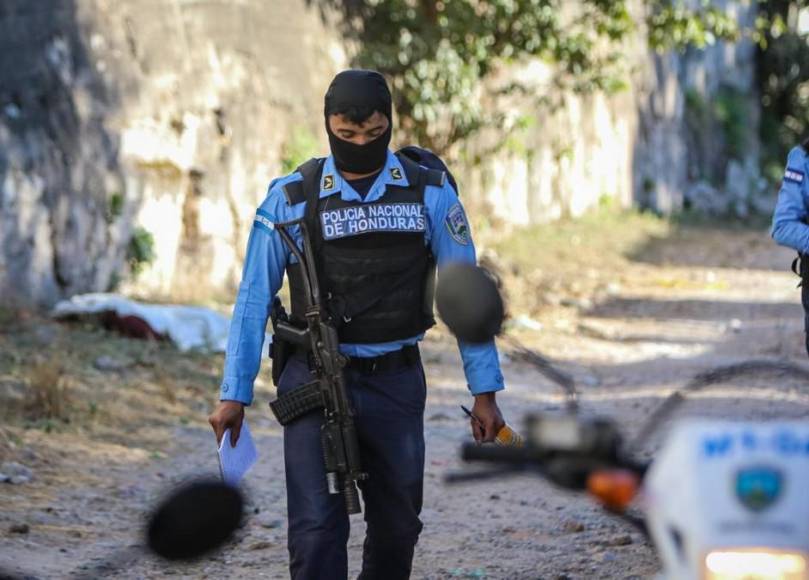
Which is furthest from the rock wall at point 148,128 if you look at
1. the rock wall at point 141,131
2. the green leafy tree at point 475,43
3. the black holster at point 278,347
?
the black holster at point 278,347

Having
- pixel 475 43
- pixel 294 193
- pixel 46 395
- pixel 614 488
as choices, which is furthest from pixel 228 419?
pixel 475 43

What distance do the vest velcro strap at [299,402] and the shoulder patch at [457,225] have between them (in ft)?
1.98

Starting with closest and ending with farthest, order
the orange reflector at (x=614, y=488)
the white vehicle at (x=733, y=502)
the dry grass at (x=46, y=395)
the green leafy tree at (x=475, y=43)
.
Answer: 1. the white vehicle at (x=733, y=502)
2. the orange reflector at (x=614, y=488)
3. the dry grass at (x=46, y=395)
4. the green leafy tree at (x=475, y=43)

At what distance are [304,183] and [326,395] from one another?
615 mm

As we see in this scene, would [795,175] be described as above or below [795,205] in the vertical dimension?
above

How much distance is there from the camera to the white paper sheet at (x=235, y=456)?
424 cm

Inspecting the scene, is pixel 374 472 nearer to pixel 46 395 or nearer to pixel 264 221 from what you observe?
pixel 264 221

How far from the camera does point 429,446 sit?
8781 millimetres

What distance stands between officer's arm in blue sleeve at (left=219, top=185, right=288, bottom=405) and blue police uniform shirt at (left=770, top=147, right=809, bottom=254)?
8.59 ft

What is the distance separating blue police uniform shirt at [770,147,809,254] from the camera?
247 inches

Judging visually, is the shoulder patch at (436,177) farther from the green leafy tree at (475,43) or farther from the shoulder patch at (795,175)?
the green leafy tree at (475,43)

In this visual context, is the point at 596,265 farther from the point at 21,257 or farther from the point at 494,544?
the point at 494,544

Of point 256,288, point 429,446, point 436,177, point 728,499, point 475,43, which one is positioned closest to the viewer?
point 728,499

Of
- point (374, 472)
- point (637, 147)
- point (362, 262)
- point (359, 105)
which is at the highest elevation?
point (637, 147)
